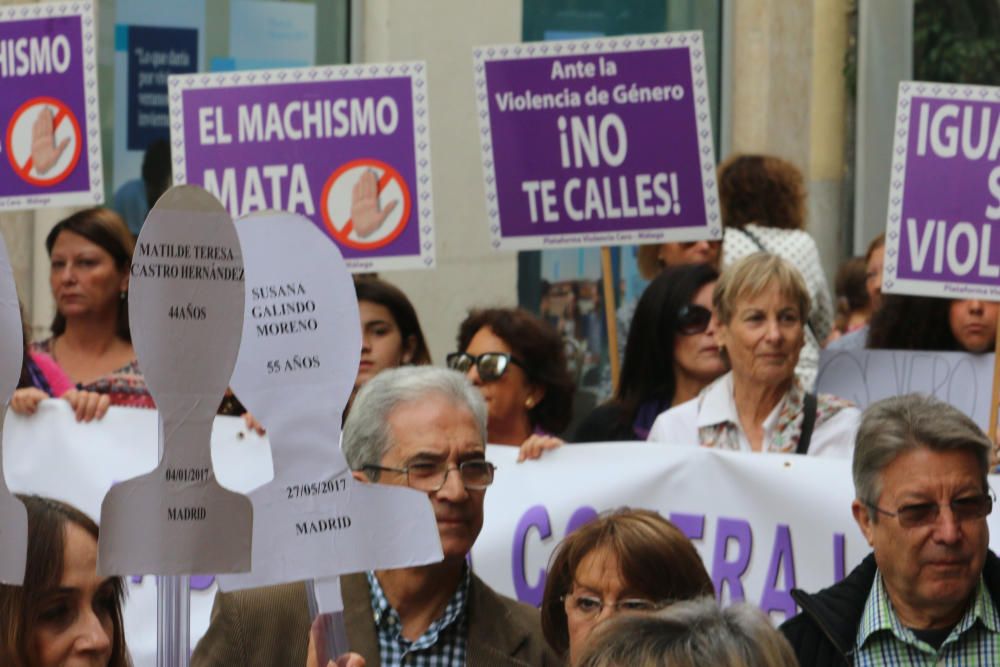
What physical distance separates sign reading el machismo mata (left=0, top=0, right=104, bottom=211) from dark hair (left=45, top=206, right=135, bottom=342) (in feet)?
1.74

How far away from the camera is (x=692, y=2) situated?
40.0 feet

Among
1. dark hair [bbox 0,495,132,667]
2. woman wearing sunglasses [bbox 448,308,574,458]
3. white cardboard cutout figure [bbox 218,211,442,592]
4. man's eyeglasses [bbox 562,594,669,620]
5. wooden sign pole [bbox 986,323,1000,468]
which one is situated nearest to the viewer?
white cardboard cutout figure [bbox 218,211,442,592]

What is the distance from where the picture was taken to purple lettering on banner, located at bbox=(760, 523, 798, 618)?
222 inches

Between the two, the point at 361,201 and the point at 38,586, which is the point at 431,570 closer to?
the point at 38,586

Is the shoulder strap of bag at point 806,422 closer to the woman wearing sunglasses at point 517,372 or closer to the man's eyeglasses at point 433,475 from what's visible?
the woman wearing sunglasses at point 517,372

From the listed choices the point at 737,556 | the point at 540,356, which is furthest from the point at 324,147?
the point at 737,556

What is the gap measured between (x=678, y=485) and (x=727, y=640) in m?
2.80

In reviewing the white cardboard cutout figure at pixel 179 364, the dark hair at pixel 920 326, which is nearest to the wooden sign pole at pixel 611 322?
the dark hair at pixel 920 326

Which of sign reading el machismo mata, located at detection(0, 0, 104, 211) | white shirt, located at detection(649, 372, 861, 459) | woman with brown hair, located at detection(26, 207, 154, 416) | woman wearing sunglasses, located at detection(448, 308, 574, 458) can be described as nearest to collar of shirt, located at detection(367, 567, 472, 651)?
white shirt, located at detection(649, 372, 861, 459)

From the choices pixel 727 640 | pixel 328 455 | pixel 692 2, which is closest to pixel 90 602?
pixel 328 455

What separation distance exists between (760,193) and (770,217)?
11cm

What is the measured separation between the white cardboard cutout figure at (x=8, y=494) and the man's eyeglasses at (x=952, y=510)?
200 centimetres

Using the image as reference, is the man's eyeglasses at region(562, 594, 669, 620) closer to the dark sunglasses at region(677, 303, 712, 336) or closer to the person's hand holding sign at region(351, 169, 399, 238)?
the dark sunglasses at region(677, 303, 712, 336)

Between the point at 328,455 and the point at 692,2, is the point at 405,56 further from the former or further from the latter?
the point at 328,455
